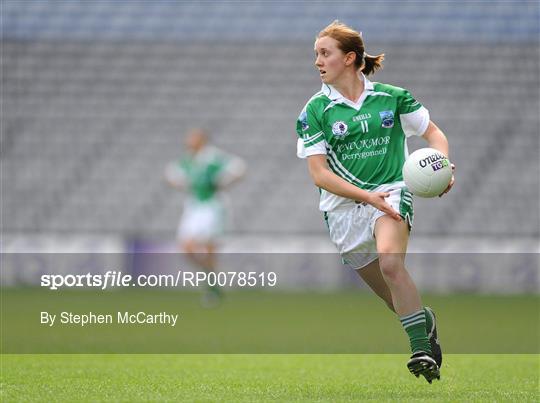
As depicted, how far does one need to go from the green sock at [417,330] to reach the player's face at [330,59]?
1434 mm

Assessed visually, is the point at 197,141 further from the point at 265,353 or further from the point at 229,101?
the point at 265,353

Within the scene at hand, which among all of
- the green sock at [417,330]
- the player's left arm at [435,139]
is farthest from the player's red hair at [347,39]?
the green sock at [417,330]

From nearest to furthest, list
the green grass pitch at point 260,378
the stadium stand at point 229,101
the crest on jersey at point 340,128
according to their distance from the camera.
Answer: the green grass pitch at point 260,378, the crest on jersey at point 340,128, the stadium stand at point 229,101

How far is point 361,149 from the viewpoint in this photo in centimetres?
647

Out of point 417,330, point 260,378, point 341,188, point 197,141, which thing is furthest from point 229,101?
point 417,330

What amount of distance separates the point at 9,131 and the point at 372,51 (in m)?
7.49

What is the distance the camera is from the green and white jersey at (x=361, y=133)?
6434 millimetres

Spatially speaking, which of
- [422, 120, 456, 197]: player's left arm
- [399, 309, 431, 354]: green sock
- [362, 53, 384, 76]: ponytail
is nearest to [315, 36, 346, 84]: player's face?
[362, 53, 384, 76]: ponytail

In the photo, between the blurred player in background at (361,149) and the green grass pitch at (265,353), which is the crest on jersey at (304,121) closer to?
the blurred player in background at (361,149)

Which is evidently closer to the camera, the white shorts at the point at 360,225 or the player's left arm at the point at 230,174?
the white shorts at the point at 360,225

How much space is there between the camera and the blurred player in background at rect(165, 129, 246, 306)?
54.9ft

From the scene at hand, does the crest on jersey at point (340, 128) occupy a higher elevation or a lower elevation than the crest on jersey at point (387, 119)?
lower

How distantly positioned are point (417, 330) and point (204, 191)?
11.3 metres

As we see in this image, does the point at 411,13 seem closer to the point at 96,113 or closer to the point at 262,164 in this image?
the point at 262,164
